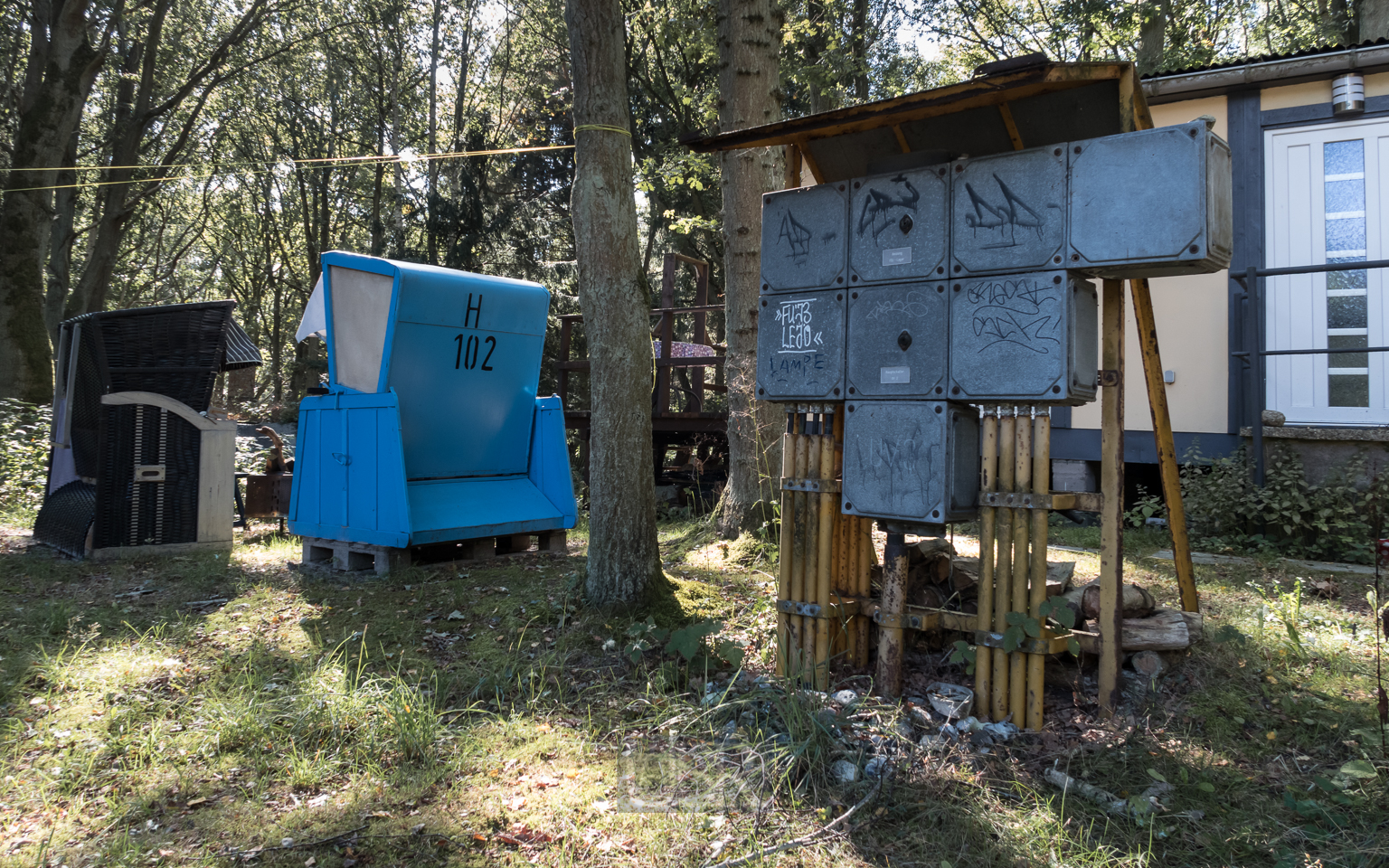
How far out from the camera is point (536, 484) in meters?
6.99

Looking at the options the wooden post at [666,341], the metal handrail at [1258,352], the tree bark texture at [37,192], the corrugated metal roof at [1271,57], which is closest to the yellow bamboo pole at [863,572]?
the metal handrail at [1258,352]

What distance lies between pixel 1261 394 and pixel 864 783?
6.24m

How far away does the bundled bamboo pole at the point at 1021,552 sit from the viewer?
3.35m

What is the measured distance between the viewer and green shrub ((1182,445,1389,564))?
21.5ft

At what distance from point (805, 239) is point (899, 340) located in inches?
26.3

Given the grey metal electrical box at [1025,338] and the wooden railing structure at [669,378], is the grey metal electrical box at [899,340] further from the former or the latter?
the wooden railing structure at [669,378]

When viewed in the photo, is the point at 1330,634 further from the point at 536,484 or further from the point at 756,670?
the point at 536,484

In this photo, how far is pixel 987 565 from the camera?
343 cm

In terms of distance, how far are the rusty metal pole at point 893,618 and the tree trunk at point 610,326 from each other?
1.45m

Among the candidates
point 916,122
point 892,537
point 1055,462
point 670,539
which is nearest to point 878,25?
point 1055,462

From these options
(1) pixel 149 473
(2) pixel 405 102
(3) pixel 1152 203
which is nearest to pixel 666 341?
(1) pixel 149 473

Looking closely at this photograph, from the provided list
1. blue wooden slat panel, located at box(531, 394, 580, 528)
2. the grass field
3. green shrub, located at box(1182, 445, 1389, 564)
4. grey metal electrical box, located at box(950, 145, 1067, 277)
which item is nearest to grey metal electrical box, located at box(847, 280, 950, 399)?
grey metal electrical box, located at box(950, 145, 1067, 277)

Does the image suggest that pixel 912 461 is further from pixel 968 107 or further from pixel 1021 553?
pixel 968 107

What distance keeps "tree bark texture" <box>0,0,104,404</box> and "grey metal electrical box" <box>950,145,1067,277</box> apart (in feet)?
42.8
